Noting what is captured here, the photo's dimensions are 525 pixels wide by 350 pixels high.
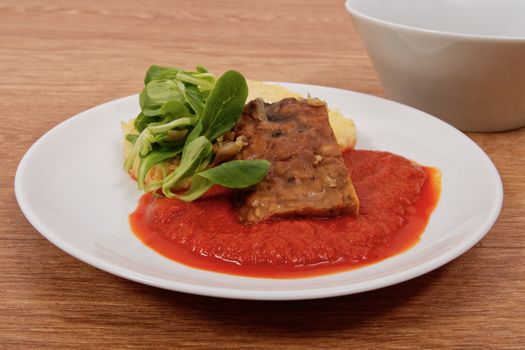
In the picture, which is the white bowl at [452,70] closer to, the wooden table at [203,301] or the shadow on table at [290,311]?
the wooden table at [203,301]

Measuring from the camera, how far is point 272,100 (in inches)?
131

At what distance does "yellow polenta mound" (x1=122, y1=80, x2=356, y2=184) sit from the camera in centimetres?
286

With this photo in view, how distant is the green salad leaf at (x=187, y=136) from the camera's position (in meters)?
2.47

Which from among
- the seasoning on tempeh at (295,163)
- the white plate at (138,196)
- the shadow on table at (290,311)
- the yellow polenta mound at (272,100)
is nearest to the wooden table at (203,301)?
the shadow on table at (290,311)

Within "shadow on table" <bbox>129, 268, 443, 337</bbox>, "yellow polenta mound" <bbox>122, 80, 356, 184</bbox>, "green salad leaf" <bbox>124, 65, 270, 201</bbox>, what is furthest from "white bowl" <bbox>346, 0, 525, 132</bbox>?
"shadow on table" <bbox>129, 268, 443, 337</bbox>

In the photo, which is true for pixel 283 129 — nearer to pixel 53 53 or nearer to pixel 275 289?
pixel 275 289

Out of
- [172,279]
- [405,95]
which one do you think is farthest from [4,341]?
[405,95]

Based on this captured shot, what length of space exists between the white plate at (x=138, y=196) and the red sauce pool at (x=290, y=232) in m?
0.05

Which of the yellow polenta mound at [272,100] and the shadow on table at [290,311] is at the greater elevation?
the shadow on table at [290,311]

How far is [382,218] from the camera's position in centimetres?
247

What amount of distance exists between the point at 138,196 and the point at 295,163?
65cm

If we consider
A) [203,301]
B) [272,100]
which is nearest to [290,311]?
[203,301]

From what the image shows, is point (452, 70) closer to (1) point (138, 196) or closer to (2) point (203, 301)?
(1) point (138, 196)

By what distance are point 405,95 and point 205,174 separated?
5.36 ft
